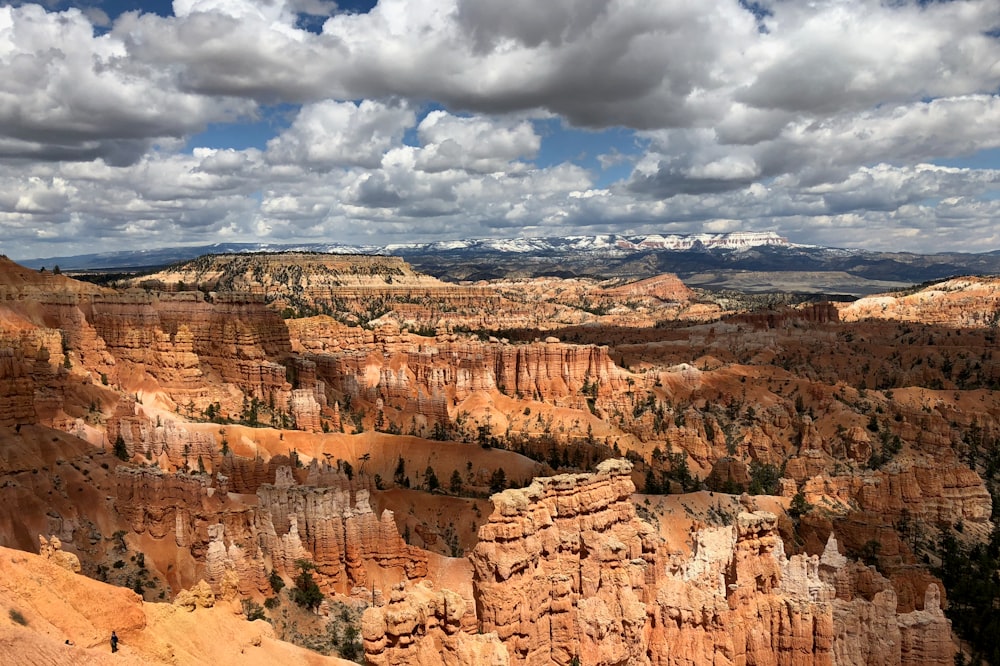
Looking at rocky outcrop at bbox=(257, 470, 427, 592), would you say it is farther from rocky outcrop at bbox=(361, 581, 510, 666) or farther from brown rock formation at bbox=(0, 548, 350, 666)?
brown rock formation at bbox=(0, 548, 350, 666)

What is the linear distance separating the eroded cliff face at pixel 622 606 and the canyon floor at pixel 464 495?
8 cm

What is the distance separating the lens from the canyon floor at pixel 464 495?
2045 centimetres

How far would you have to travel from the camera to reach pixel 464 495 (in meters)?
46.7

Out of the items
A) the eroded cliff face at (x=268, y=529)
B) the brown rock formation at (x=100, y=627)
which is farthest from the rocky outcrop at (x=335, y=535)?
the brown rock formation at (x=100, y=627)

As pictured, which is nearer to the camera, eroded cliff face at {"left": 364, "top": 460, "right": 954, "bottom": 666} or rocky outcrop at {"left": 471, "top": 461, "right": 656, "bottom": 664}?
eroded cliff face at {"left": 364, "top": 460, "right": 954, "bottom": 666}

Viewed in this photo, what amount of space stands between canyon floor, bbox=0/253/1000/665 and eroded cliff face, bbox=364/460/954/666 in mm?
80

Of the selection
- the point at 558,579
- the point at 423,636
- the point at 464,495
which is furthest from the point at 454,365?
the point at 423,636

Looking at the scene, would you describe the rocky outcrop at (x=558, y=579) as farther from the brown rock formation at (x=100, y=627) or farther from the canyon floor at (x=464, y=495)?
the brown rock formation at (x=100, y=627)

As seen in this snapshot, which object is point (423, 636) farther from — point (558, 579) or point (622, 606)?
point (622, 606)

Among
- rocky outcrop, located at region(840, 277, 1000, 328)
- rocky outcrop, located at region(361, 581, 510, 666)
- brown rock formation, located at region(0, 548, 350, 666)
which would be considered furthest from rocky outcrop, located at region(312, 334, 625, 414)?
rocky outcrop, located at region(840, 277, 1000, 328)

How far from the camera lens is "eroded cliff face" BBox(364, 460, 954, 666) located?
2025 centimetres

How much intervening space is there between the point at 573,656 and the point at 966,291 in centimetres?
15500

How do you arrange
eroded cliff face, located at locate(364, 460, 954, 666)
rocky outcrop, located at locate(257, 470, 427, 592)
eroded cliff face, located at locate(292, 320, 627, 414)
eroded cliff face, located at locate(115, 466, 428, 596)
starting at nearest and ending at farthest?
1. eroded cliff face, located at locate(364, 460, 954, 666)
2. eroded cliff face, located at locate(115, 466, 428, 596)
3. rocky outcrop, located at locate(257, 470, 427, 592)
4. eroded cliff face, located at locate(292, 320, 627, 414)

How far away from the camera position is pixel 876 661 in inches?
969
